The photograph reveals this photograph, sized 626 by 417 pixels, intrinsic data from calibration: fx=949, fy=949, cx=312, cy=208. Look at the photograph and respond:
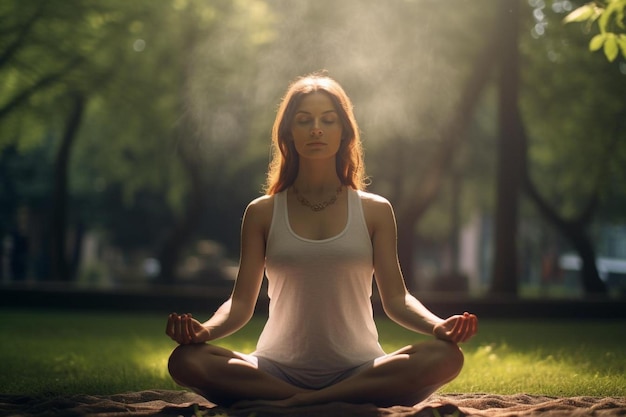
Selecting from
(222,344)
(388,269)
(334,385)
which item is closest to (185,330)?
(334,385)

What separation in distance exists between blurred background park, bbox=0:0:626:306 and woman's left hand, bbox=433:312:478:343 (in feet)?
39.4

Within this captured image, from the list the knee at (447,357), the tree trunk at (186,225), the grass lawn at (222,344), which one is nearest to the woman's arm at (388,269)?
the knee at (447,357)

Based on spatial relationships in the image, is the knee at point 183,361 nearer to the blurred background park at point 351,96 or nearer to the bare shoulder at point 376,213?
the bare shoulder at point 376,213

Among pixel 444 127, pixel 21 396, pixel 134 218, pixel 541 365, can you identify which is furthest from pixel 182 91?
pixel 134 218

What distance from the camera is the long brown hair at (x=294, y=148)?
584 cm

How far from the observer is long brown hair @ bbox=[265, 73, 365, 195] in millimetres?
5840

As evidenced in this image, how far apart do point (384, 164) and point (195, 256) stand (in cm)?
2318

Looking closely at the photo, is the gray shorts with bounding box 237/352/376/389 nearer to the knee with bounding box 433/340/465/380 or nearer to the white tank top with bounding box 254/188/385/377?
the white tank top with bounding box 254/188/385/377

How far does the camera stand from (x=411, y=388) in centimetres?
541

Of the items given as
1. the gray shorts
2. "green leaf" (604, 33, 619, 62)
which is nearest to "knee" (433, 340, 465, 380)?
the gray shorts

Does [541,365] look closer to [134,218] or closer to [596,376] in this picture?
[596,376]

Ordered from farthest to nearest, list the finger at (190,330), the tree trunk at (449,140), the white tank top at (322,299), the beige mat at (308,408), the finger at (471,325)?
the tree trunk at (449,140) → the white tank top at (322,299) → the finger at (190,330) → the beige mat at (308,408) → the finger at (471,325)

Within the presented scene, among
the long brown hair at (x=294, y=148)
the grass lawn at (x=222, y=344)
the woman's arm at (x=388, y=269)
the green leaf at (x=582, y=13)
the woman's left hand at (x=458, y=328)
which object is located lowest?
the grass lawn at (x=222, y=344)

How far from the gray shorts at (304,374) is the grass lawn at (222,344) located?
2.09 meters
